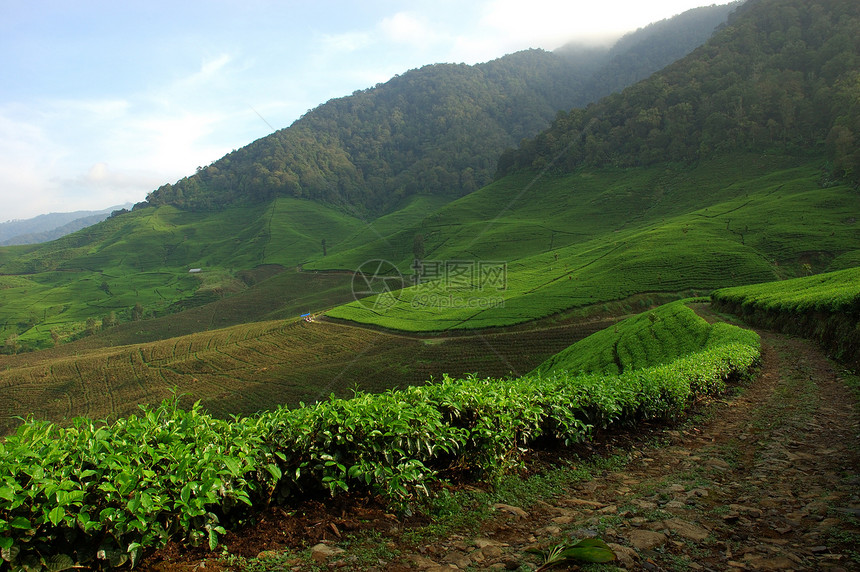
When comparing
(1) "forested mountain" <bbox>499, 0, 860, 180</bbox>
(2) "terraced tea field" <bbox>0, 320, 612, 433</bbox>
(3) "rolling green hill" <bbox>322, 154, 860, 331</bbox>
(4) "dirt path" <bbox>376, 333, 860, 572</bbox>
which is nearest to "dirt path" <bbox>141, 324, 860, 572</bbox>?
(4) "dirt path" <bbox>376, 333, 860, 572</bbox>

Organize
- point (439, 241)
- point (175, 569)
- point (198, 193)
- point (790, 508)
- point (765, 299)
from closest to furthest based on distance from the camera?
point (175, 569) → point (790, 508) → point (765, 299) → point (439, 241) → point (198, 193)

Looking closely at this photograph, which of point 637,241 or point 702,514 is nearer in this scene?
point 702,514

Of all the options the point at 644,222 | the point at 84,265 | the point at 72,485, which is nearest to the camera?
the point at 72,485

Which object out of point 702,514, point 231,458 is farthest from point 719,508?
point 231,458

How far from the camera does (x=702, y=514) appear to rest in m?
4.38

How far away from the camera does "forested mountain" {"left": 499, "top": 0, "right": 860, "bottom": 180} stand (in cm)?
9100

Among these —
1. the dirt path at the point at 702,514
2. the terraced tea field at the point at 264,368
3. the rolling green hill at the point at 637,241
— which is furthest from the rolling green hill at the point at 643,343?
the dirt path at the point at 702,514

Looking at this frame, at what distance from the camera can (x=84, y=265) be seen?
5723 inches

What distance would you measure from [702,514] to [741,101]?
414ft

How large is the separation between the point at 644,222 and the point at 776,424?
8288 cm

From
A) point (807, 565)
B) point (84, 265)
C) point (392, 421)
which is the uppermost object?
point (84, 265)

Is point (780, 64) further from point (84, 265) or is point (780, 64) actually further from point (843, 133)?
point (84, 265)

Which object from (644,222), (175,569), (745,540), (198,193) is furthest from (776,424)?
(198,193)

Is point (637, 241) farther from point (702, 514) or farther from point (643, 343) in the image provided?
point (702, 514)
